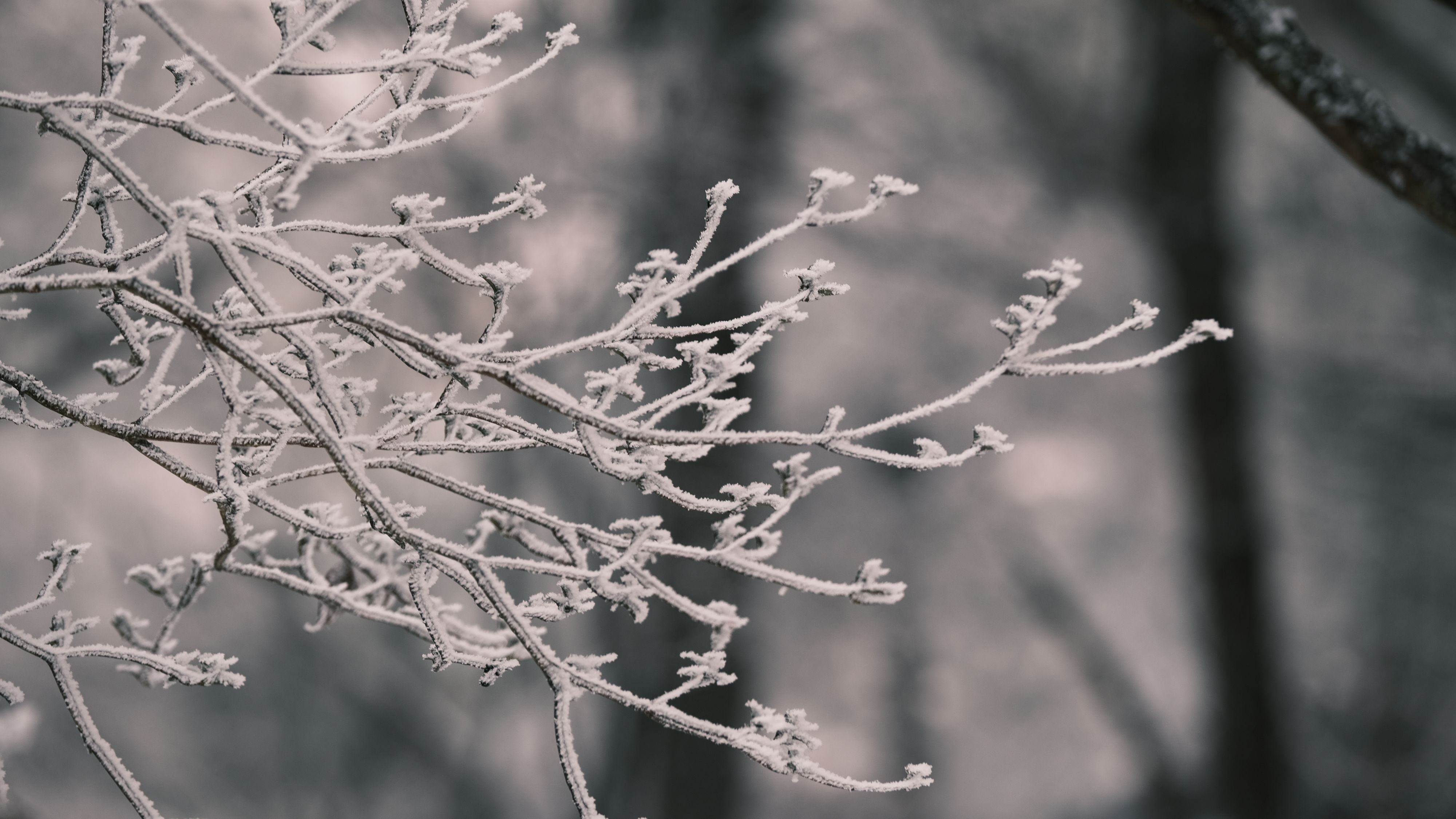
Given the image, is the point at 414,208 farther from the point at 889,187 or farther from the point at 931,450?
the point at 931,450

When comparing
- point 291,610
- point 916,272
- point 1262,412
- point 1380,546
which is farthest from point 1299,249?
point 291,610

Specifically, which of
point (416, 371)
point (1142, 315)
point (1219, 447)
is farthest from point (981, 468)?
point (416, 371)

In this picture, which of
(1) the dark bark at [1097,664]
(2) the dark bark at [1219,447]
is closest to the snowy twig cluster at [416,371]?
(2) the dark bark at [1219,447]

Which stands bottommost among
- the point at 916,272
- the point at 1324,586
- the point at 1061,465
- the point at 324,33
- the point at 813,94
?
the point at 324,33

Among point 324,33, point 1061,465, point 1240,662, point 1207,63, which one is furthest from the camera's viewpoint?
point 1061,465

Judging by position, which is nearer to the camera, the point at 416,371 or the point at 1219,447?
the point at 416,371

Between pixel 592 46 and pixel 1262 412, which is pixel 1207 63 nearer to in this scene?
→ pixel 1262 412
